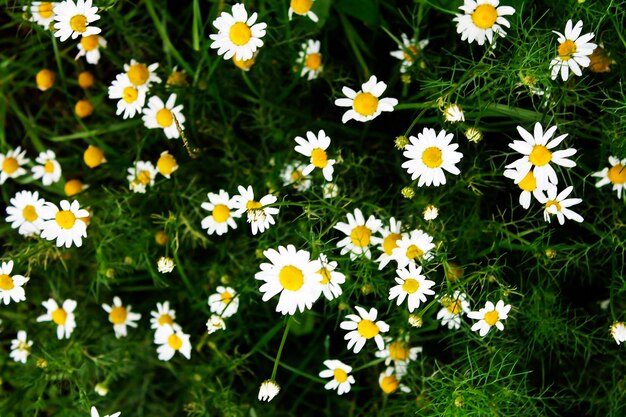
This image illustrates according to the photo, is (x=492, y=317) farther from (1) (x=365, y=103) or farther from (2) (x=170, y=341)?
(2) (x=170, y=341)

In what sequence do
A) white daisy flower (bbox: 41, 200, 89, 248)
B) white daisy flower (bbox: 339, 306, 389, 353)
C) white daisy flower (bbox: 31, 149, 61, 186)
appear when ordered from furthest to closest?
white daisy flower (bbox: 31, 149, 61, 186), white daisy flower (bbox: 41, 200, 89, 248), white daisy flower (bbox: 339, 306, 389, 353)

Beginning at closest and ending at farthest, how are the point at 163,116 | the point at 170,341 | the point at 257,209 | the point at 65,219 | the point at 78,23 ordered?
the point at 257,209 < the point at 78,23 < the point at 65,219 < the point at 163,116 < the point at 170,341

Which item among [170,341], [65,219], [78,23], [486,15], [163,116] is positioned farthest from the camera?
[170,341]

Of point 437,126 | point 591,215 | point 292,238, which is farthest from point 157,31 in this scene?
point 591,215

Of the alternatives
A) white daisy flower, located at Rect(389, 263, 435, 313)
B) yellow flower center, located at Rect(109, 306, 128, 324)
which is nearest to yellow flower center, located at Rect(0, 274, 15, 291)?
yellow flower center, located at Rect(109, 306, 128, 324)

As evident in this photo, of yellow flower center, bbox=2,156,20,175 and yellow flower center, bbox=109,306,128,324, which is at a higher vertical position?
yellow flower center, bbox=2,156,20,175

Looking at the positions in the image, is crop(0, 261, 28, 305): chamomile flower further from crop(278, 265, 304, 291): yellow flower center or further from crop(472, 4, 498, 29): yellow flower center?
crop(472, 4, 498, 29): yellow flower center

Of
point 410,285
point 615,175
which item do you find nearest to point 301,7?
point 410,285

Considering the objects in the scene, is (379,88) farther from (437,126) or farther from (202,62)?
(202,62)
